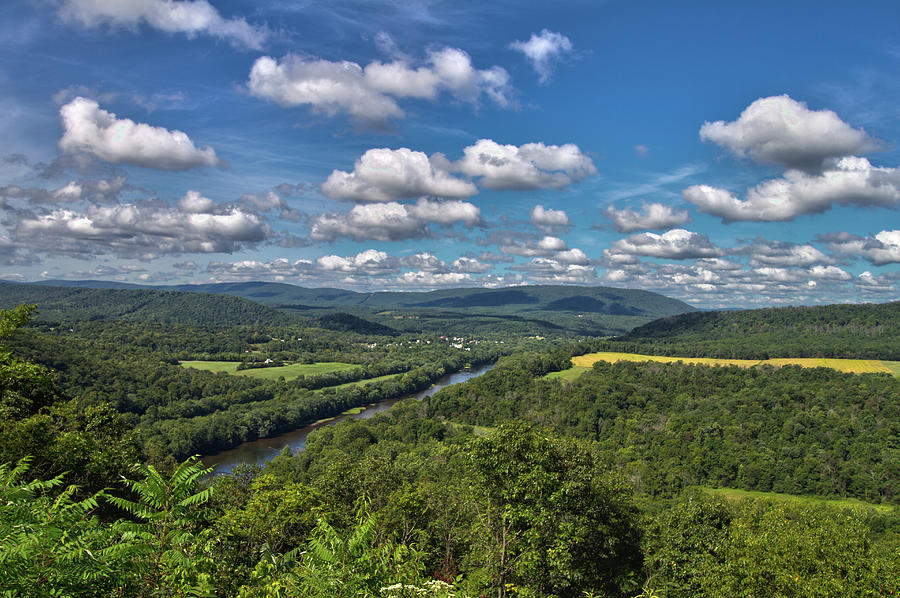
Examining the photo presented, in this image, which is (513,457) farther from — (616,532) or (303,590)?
(303,590)

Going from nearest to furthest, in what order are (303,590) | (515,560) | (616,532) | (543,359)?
(303,590)
(515,560)
(616,532)
(543,359)

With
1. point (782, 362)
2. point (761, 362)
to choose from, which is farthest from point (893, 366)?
point (761, 362)

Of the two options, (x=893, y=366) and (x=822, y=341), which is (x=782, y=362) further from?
(x=822, y=341)

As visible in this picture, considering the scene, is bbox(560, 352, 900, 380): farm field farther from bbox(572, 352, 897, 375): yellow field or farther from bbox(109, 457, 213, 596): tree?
bbox(109, 457, 213, 596): tree

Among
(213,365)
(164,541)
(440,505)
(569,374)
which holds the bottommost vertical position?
(213,365)

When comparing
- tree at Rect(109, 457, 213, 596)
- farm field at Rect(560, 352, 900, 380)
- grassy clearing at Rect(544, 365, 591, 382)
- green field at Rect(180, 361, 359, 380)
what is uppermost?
tree at Rect(109, 457, 213, 596)

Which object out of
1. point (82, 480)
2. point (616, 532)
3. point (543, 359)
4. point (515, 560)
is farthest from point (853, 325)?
point (82, 480)

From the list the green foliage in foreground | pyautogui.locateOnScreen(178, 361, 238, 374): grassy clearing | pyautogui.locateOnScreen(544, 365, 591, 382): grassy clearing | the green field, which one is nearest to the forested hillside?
the green foliage in foreground

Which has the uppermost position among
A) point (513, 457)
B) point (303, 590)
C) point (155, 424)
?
point (303, 590)
